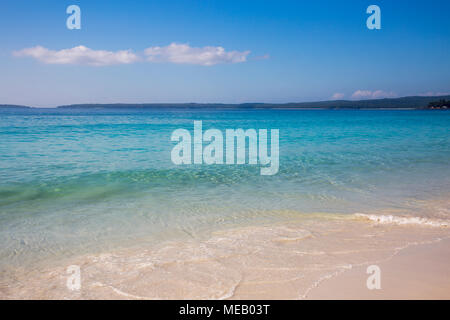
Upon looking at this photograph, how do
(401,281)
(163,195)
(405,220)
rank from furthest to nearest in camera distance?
(163,195) → (405,220) → (401,281)

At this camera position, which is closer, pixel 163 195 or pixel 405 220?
pixel 405 220

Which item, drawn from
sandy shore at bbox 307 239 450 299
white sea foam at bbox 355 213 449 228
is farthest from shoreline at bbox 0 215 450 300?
white sea foam at bbox 355 213 449 228

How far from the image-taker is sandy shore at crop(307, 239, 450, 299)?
3.75m

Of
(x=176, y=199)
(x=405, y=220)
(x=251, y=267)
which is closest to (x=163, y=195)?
(x=176, y=199)

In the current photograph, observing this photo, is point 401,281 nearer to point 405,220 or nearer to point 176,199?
point 405,220

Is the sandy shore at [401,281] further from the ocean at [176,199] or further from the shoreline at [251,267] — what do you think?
the ocean at [176,199]

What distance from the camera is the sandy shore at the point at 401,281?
375 centimetres

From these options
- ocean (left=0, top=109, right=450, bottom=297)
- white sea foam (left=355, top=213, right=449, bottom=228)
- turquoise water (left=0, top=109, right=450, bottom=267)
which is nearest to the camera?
ocean (left=0, top=109, right=450, bottom=297)

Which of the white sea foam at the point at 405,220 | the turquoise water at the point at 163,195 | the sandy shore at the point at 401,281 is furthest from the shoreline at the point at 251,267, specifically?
the turquoise water at the point at 163,195

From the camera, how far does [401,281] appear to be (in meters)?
4.04

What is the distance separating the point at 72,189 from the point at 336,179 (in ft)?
26.6

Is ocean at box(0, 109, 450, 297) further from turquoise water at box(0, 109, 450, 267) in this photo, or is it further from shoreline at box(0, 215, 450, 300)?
shoreline at box(0, 215, 450, 300)
